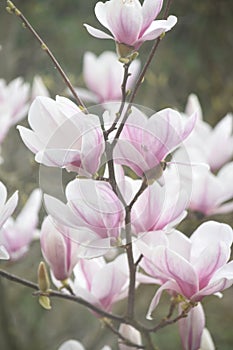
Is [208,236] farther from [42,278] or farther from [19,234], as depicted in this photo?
[19,234]

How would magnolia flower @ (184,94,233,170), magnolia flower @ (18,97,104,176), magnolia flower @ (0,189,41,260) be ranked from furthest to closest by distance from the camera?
1. magnolia flower @ (184,94,233,170)
2. magnolia flower @ (0,189,41,260)
3. magnolia flower @ (18,97,104,176)

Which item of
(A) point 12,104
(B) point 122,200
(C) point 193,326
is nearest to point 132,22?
(B) point 122,200

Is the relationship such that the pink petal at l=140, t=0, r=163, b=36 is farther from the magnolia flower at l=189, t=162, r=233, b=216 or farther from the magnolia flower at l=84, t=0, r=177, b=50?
the magnolia flower at l=189, t=162, r=233, b=216

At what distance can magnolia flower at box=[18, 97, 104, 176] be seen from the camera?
1.31 ft

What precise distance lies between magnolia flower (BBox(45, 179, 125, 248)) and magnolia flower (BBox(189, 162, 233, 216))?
9.9 inches

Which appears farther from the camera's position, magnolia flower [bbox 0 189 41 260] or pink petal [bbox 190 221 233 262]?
magnolia flower [bbox 0 189 41 260]

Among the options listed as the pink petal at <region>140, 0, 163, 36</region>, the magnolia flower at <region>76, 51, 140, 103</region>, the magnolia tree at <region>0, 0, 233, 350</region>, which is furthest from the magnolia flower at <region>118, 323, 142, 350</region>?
the magnolia flower at <region>76, 51, 140, 103</region>

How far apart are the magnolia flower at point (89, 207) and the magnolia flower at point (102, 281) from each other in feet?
0.22

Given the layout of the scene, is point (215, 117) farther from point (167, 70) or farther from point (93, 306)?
point (93, 306)

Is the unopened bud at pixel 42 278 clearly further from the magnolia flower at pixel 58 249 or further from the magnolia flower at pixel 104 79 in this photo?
the magnolia flower at pixel 104 79

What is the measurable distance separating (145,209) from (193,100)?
1.07 feet

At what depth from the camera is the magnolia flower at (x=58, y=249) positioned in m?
0.47

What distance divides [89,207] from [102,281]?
92mm

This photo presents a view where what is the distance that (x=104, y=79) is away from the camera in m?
0.83
